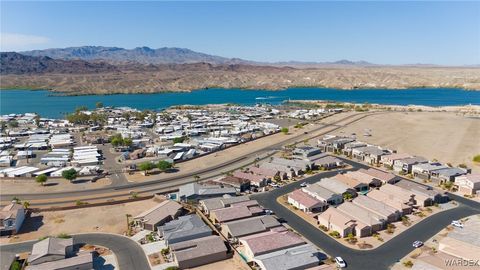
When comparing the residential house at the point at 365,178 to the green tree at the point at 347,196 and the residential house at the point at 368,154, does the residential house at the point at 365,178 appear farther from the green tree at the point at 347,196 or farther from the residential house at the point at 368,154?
the residential house at the point at 368,154

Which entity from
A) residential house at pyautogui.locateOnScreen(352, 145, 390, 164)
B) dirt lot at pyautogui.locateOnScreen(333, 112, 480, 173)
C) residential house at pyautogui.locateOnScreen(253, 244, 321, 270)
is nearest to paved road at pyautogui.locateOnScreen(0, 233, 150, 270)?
residential house at pyautogui.locateOnScreen(253, 244, 321, 270)

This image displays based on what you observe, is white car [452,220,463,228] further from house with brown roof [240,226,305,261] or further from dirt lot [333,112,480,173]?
dirt lot [333,112,480,173]

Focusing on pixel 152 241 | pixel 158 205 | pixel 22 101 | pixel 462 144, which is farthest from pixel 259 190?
pixel 22 101

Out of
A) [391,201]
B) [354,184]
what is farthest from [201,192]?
[391,201]

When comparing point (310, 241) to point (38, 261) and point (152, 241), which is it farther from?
point (38, 261)

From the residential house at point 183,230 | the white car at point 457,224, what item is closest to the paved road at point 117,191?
the residential house at point 183,230

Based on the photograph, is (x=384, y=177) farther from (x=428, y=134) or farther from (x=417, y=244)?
(x=428, y=134)
